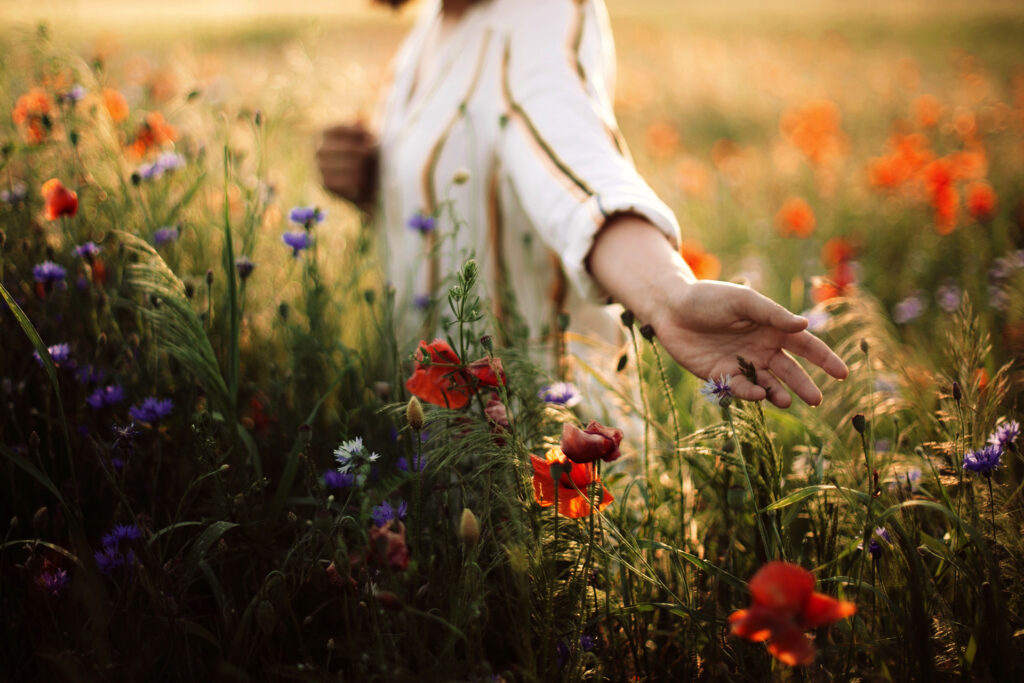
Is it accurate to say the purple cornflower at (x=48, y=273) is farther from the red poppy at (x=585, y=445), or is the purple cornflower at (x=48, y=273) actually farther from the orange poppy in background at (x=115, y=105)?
the red poppy at (x=585, y=445)

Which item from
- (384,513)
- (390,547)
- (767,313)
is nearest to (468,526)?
(390,547)

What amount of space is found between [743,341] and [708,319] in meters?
0.07

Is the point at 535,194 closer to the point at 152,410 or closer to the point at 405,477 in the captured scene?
the point at 405,477

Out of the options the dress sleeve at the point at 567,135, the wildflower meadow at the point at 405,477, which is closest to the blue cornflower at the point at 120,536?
the wildflower meadow at the point at 405,477

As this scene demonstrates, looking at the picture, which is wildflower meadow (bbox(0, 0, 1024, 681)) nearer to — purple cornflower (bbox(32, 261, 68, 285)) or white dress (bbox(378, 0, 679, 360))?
purple cornflower (bbox(32, 261, 68, 285))

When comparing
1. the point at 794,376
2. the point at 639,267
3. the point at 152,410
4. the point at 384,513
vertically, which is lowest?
the point at 384,513

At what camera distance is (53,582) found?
817mm

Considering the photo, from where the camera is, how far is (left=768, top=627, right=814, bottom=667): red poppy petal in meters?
0.54

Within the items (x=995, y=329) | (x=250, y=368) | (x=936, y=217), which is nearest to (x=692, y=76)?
(x=936, y=217)

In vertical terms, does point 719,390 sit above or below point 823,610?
above

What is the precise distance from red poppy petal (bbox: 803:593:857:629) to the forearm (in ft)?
1.34

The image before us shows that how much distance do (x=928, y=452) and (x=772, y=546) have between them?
0.44 meters

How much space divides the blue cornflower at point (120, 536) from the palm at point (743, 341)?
2.34 ft

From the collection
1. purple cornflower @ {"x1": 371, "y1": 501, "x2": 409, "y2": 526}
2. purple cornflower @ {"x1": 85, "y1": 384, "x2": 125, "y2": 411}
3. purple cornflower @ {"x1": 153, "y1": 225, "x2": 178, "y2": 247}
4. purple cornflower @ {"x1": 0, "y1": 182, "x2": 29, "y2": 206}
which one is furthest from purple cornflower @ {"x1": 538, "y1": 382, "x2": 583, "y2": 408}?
purple cornflower @ {"x1": 0, "y1": 182, "x2": 29, "y2": 206}
